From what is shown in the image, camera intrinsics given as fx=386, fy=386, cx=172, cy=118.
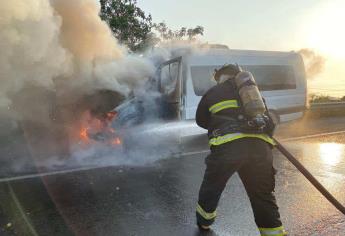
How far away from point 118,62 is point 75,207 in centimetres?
419

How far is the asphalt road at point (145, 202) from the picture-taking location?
3.95 m

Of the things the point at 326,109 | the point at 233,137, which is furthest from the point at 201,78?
the point at 326,109

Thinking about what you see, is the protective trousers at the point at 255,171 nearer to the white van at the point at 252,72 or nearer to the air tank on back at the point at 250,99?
the air tank on back at the point at 250,99

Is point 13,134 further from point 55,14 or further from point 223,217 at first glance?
point 223,217

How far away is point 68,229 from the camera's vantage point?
3.90 m

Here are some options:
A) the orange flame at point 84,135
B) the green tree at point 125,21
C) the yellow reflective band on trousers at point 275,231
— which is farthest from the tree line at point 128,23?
the yellow reflective band on trousers at point 275,231

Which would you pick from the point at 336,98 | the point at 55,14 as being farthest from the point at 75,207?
the point at 336,98

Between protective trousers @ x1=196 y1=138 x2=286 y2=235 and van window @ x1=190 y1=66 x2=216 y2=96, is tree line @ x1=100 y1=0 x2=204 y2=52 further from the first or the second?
protective trousers @ x1=196 y1=138 x2=286 y2=235

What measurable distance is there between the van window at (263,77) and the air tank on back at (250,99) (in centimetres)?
459

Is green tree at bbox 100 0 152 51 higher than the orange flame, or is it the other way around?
green tree at bbox 100 0 152 51

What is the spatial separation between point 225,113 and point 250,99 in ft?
0.88

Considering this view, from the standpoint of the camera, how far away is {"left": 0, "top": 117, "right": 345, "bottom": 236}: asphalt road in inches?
155

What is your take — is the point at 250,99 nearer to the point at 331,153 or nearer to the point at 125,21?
the point at 331,153

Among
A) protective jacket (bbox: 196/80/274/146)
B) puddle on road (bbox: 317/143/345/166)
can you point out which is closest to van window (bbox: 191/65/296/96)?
puddle on road (bbox: 317/143/345/166)
